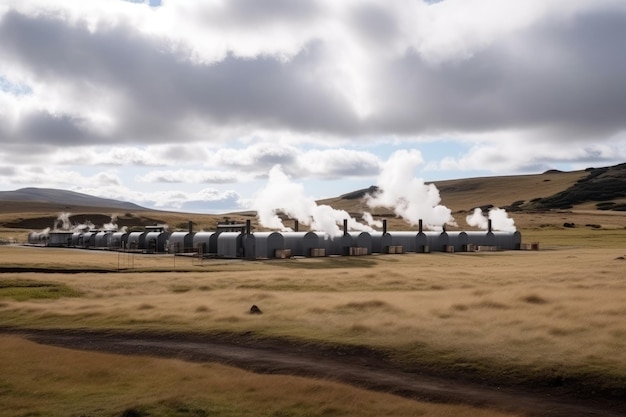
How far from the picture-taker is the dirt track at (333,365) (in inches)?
1006

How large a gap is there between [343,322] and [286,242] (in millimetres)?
66345

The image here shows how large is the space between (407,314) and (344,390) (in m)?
16.1

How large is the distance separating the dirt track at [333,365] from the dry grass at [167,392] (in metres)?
1.55

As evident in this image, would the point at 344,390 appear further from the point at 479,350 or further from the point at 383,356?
the point at 479,350

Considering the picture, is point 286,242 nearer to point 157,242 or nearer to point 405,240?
point 405,240

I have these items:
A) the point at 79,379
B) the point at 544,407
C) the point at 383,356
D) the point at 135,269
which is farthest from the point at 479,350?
the point at 135,269

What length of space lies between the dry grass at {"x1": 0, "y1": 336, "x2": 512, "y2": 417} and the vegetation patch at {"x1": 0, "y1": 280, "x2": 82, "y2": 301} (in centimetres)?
2538

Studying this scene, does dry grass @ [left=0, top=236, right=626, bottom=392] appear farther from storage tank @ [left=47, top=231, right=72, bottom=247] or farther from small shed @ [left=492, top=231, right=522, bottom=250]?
storage tank @ [left=47, top=231, right=72, bottom=247]

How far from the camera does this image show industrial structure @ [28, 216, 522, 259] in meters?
106

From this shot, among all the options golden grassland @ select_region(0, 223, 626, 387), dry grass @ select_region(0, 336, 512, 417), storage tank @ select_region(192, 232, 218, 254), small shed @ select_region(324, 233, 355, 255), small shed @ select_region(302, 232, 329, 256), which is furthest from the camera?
storage tank @ select_region(192, 232, 218, 254)

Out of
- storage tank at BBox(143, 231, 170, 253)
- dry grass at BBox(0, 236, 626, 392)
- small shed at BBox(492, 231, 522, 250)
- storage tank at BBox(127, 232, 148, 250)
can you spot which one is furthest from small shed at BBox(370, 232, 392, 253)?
storage tank at BBox(127, 232, 148, 250)

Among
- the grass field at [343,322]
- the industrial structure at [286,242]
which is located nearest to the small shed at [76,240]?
the industrial structure at [286,242]

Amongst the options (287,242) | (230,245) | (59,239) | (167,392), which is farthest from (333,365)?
(59,239)

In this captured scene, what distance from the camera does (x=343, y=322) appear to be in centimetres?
4134
